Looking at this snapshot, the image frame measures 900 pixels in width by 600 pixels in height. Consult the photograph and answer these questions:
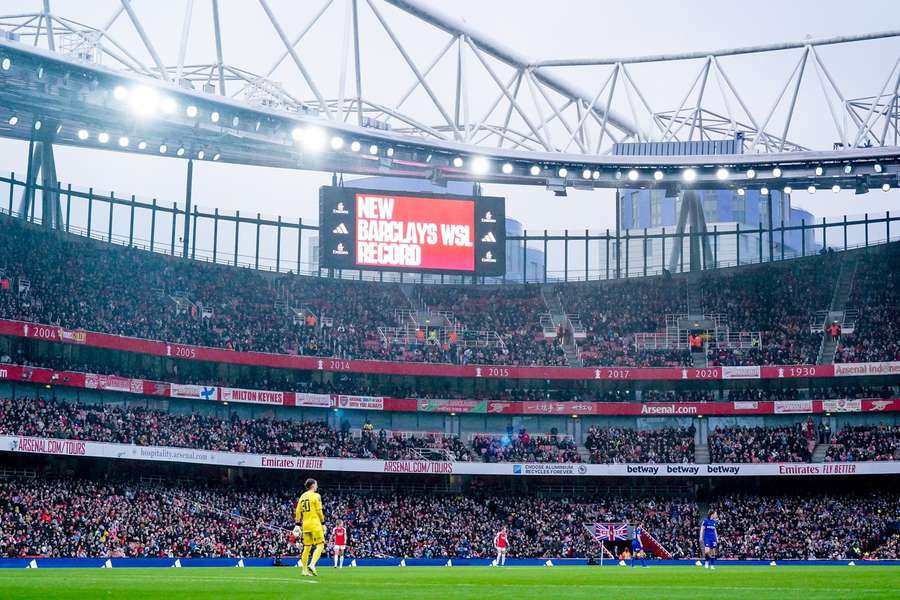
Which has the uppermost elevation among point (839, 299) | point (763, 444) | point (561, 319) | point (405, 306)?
point (839, 299)

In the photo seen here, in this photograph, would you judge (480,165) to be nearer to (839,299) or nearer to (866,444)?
(839,299)

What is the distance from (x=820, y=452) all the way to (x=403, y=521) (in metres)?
23.4

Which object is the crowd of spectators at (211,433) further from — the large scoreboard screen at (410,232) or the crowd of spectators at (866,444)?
the crowd of spectators at (866,444)

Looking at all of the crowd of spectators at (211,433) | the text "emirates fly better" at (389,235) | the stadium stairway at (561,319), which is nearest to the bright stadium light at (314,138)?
the text "emirates fly better" at (389,235)

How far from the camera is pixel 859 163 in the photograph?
55.4m

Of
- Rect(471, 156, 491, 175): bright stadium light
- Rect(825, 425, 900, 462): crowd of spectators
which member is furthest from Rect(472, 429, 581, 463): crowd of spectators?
Rect(471, 156, 491, 175): bright stadium light

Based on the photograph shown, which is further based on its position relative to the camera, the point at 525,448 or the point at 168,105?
the point at 525,448

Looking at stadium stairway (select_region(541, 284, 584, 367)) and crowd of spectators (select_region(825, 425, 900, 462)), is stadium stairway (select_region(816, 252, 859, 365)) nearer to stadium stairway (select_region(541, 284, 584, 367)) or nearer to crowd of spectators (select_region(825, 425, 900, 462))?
crowd of spectators (select_region(825, 425, 900, 462))

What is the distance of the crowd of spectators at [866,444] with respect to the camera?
60719mm

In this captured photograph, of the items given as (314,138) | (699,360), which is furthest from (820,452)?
(314,138)

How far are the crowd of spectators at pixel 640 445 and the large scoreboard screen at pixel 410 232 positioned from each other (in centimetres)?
1132

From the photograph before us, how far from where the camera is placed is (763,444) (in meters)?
A: 63.8

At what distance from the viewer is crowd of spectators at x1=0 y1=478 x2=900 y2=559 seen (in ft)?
159

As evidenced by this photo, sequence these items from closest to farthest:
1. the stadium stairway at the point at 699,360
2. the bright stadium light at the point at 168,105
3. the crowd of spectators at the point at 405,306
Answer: the bright stadium light at the point at 168,105 < the crowd of spectators at the point at 405,306 < the stadium stairway at the point at 699,360
